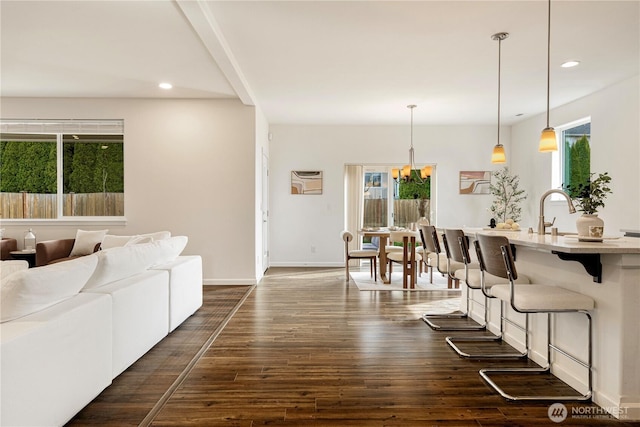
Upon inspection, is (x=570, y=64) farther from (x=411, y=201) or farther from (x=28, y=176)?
(x=28, y=176)

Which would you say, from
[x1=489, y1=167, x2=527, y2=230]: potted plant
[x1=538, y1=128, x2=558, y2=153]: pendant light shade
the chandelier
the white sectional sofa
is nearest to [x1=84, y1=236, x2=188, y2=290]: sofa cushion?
the white sectional sofa

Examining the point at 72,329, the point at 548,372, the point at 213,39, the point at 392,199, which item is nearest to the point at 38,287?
the point at 72,329

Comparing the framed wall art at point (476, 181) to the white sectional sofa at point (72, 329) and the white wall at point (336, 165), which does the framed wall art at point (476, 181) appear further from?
the white sectional sofa at point (72, 329)

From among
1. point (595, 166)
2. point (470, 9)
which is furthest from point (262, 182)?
point (595, 166)

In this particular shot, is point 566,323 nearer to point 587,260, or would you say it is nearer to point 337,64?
point 587,260

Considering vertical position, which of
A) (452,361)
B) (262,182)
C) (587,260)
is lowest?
(452,361)

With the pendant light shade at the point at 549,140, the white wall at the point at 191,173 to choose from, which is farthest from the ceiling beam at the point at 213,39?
the pendant light shade at the point at 549,140

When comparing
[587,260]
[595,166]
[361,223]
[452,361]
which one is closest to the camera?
[587,260]

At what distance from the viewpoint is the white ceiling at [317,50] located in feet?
10.0

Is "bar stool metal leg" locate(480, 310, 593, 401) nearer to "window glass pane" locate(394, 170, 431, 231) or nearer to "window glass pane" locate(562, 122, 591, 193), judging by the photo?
"window glass pane" locate(562, 122, 591, 193)

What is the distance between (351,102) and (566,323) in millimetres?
4238

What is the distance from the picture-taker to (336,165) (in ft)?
24.1

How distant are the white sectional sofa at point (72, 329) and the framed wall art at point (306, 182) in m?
4.39

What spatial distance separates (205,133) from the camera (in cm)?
552
